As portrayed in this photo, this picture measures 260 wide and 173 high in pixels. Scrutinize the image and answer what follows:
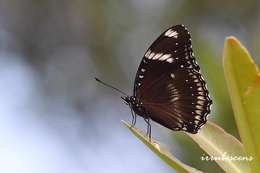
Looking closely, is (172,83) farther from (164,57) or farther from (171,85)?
(164,57)

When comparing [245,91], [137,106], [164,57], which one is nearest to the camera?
[245,91]

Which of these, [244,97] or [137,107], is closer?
[244,97]

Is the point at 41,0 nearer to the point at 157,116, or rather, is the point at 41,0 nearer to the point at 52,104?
the point at 52,104

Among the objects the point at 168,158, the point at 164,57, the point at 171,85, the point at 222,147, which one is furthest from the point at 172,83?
the point at 168,158

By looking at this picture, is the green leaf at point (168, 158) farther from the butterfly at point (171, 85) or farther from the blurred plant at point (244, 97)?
the butterfly at point (171, 85)

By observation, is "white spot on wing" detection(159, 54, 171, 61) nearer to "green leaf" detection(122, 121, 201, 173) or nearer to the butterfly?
the butterfly

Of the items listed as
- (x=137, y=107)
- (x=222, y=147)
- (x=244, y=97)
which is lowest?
(x=137, y=107)

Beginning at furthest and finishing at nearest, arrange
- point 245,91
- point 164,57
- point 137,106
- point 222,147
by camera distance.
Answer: point 137,106, point 164,57, point 222,147, point 245,91
